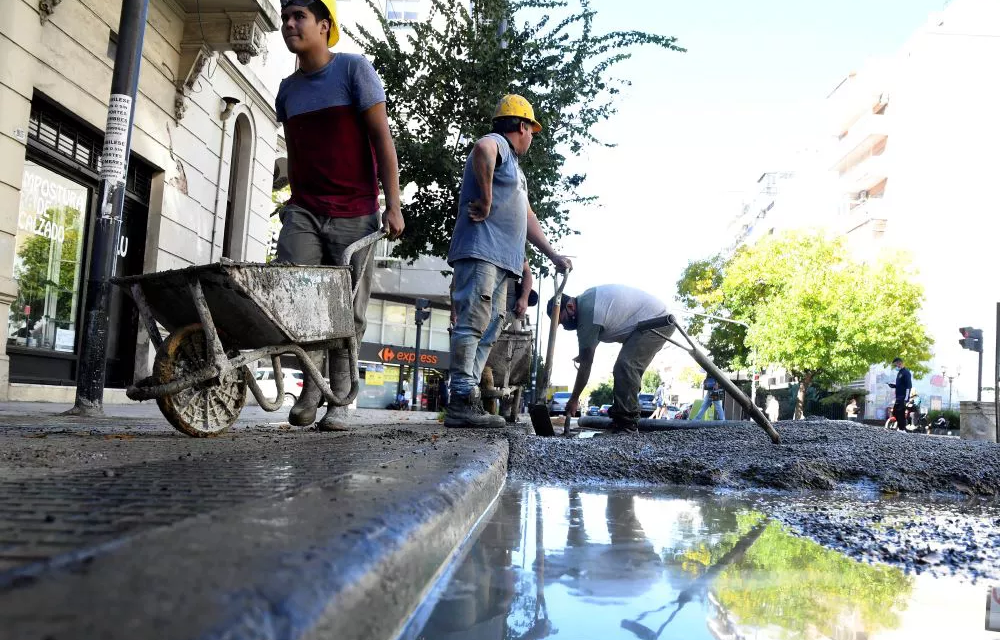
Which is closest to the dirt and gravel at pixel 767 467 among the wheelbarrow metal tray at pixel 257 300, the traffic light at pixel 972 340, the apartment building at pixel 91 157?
the wheelbarrow metal tray at pixel 257 300

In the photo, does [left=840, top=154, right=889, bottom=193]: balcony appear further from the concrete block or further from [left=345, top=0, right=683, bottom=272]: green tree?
[left=345, top=0, right=683, bottom=272]: green tree

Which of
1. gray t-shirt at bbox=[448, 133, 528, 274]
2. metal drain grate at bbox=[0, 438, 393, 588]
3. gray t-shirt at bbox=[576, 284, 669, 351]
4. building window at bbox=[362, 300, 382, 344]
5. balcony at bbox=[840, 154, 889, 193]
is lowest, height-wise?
metal drain grate at bbox=[0, 438, 393, 588]

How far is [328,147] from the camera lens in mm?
4379

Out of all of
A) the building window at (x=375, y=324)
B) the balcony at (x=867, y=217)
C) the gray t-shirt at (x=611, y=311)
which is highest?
the balcony at (x=867, y=217)

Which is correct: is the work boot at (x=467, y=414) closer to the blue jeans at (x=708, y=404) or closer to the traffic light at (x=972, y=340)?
the blue jeans at (x=708, y=404)

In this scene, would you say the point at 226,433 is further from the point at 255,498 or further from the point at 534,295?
the point at 534,295

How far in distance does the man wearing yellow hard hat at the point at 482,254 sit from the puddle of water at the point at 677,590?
3.02m

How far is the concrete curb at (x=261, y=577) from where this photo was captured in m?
0.64

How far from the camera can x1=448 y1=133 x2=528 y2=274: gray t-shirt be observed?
5.30 m

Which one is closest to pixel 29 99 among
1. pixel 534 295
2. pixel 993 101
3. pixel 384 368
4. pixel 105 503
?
pixel 534 295

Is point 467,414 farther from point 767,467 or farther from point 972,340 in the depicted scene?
point 972,340

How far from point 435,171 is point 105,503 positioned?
441 inches

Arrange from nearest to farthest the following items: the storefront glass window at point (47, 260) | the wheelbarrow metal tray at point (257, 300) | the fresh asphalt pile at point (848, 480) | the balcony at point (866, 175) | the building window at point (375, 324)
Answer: the fresh asphalt pile at point (848, 480) < the wheelbarrow metal tray at point (257, 300) < the storefront glass window at point (47, 260) < the building window at point (375, 324) < the balcony at point (866, 175)

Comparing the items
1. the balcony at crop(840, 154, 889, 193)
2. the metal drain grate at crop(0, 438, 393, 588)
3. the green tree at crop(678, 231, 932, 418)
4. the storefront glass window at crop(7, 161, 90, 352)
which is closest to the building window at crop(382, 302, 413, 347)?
the green tree at crop(678, 231, 932, 418)
